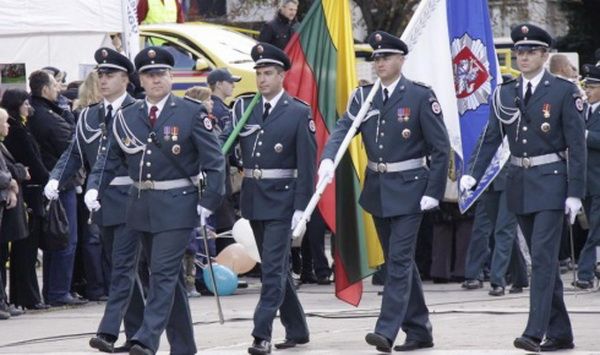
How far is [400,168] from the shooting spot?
11.7 metres

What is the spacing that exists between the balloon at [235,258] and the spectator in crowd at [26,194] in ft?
7.45

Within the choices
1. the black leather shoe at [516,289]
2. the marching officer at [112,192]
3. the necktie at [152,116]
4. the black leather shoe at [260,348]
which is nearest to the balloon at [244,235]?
the black leather shoe at [516,289]

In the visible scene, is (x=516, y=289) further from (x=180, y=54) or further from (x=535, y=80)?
(x=180, y=54)

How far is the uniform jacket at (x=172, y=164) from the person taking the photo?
10.9 m

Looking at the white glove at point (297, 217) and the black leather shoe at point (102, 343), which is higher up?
the white glove at point (297, 217)

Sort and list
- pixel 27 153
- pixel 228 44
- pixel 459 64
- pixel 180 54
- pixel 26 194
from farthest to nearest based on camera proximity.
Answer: pixel 228 44 → pixel 180 54 → pixel 26 194 → pixel 27 153 → pixel 459 64

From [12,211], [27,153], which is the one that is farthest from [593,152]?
[12,211]

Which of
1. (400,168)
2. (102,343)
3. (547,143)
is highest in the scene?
(547,143)

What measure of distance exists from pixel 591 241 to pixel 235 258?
3506mm

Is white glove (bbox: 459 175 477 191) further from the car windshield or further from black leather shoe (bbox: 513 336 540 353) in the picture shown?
the car windshield

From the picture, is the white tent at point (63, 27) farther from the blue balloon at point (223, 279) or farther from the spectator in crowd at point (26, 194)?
the blue balloon at point (223, 279)

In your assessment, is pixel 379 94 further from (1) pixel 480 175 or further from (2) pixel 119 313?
(2) pixel 119 313

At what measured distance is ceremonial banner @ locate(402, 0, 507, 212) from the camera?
1366 cm

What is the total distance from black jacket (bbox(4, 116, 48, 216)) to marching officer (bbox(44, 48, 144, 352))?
7.64 feet
